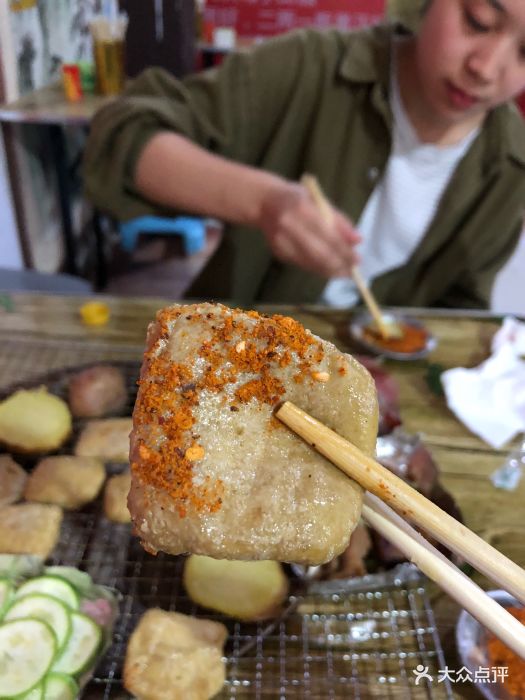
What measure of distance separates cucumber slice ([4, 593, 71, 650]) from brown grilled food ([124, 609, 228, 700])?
6.2 inches

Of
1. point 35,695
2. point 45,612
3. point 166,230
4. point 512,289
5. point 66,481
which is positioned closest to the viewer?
point 35,695

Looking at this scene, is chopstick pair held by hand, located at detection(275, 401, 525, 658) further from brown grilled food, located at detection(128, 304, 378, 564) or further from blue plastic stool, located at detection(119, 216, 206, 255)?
blue plastic stool, located at detection(119, 216, 206, 255)

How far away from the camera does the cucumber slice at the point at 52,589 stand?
1.28m

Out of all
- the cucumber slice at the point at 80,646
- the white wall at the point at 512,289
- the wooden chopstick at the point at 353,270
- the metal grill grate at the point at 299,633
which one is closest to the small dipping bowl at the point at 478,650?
the metal grill grate at the point at 299,633

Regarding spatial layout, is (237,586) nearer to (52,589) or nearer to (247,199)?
(52,589)

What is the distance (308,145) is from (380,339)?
1.03 meters

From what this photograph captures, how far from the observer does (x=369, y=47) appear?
2.40 metres

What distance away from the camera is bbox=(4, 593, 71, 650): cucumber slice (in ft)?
4.06

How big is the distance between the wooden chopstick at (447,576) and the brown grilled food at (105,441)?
89 cm

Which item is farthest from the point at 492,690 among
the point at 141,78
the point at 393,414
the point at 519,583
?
the point at 141,78

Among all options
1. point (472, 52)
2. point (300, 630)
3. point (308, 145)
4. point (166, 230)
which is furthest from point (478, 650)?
point (166, 230)

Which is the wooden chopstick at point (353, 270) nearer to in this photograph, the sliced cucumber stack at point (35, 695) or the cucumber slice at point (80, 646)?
the cucumber slice at point (80, 646)

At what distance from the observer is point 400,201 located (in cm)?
259

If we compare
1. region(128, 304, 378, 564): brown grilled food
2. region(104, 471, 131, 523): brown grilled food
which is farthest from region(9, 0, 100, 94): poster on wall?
region(128, 304, 378, 564): brown grilled food
